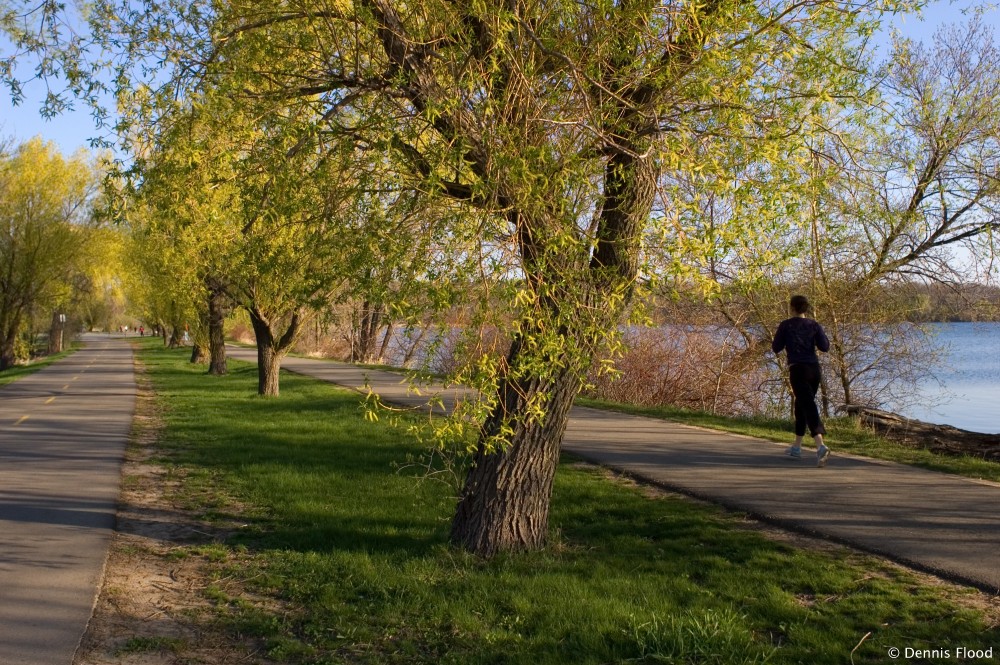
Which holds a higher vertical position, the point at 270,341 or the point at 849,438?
the point at 270,341

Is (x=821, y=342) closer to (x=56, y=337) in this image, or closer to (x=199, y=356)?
(x=199, y=356)

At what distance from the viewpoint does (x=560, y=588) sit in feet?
18.8

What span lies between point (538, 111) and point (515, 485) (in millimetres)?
2798

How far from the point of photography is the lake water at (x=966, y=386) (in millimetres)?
16250

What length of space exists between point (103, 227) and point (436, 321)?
35275 mm

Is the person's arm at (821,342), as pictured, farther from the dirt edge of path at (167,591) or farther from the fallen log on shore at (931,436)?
the fallen log on shore at (931,436)

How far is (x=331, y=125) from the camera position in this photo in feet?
21.5

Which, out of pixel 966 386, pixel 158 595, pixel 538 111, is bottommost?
pixel 158 595

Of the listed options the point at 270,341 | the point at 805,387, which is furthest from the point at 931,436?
the point at 270,341

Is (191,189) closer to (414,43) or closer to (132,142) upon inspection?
(132,142)

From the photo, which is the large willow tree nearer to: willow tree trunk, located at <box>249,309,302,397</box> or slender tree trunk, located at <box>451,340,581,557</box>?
slender tree trunk, located at <box>451,340,581,557</box>

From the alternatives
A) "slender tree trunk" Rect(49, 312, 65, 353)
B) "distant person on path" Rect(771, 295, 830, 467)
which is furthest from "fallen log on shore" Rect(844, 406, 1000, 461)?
"slender tree trunk" Rect(49, 312, 65, 353)

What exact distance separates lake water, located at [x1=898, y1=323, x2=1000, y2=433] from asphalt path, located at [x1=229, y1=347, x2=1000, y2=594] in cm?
641

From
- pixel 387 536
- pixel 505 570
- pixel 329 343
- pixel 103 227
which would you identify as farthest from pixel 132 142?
pixel 329 343
